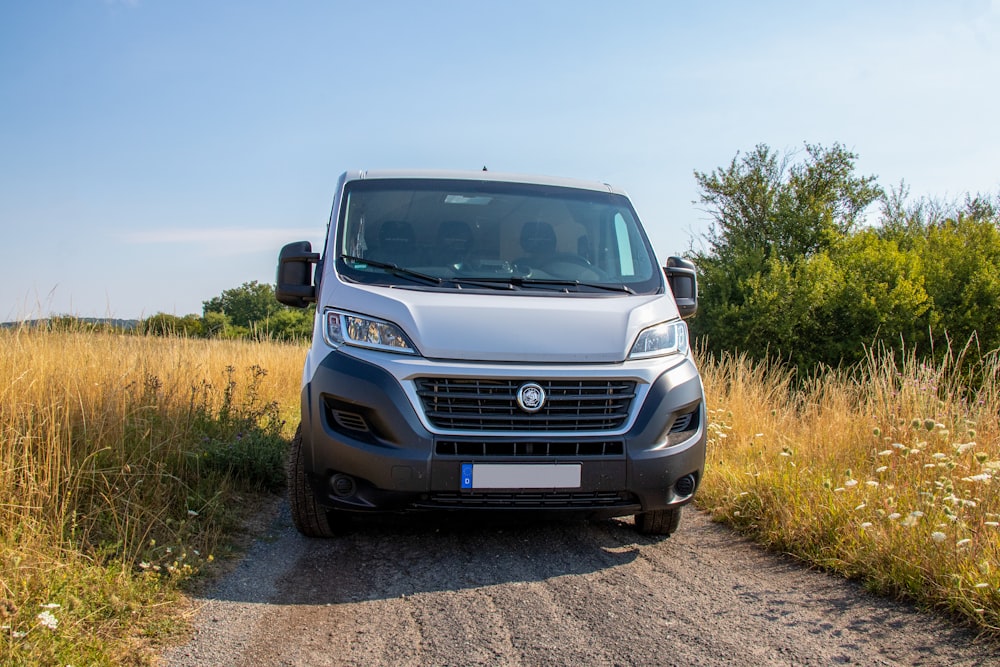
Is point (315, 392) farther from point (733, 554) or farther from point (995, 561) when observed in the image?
point (995, 561)

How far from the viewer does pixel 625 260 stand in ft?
17.5

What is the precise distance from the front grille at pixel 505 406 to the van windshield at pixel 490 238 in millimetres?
741

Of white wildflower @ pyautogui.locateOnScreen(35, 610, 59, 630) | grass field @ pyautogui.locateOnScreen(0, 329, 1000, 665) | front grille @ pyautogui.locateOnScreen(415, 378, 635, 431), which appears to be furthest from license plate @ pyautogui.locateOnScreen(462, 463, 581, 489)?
white wildflower @ pyautogui.locateOnScreen(35, 610, 59, 630)

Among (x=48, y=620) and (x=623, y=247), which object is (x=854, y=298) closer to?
(x=623, y=247)

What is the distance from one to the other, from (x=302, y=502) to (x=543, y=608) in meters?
1.62

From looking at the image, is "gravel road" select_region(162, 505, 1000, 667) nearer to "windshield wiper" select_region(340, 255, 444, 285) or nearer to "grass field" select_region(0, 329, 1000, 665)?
"grass field" select_region(0, 329, 1000, 665)

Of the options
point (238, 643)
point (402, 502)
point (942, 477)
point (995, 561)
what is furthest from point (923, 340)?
point (238, 643)

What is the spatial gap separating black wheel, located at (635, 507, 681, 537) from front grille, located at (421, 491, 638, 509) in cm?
74

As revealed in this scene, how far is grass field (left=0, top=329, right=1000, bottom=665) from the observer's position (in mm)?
3496

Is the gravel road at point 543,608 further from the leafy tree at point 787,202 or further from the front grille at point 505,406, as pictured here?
the leafy tree at point 787,202

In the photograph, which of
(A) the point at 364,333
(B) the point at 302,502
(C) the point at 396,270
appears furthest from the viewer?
(C) the point at 396,270

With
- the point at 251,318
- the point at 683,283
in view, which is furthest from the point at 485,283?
the point at 251,318

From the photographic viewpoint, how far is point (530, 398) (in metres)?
4.19

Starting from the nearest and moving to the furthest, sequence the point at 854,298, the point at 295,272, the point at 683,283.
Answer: the point at 295,272, the point at 683,283, the point at 854,298
